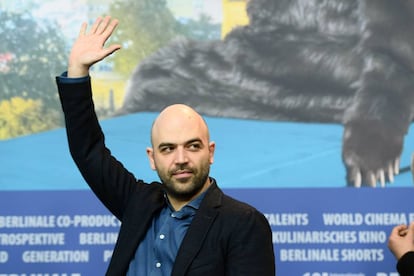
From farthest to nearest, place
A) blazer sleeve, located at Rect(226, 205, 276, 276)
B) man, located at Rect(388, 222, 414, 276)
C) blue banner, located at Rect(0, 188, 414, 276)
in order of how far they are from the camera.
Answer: blue banner, located at Rect(0, 188, 414, 276), man, located at Rect(388, 222, 414, 276), blazer sleeve, located at Rect(226, 205, 276, 276)

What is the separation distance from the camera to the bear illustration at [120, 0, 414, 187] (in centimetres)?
262

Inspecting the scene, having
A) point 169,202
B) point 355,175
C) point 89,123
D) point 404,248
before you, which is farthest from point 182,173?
point 355,175

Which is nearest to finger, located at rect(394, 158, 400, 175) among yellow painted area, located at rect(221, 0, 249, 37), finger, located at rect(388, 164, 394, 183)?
finger, located at rect(388, 164, 394, 183)

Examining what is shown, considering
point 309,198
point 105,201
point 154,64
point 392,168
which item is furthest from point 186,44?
point 105,201

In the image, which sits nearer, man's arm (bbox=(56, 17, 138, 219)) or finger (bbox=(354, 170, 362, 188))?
man's arm (bbox=(56, 17, 138, 219))

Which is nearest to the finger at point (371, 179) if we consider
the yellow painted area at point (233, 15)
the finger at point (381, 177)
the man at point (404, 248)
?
the finger at point (381, 177)

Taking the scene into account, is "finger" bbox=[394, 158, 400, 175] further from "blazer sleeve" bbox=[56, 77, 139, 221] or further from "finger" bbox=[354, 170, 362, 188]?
"blazer sleeve" bbox=[56, 77, 139, 221]

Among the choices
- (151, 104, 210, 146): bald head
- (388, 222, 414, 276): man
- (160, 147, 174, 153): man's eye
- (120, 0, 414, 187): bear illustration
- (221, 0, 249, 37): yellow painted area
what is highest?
(221, 0, 249, 37): yellow painted area

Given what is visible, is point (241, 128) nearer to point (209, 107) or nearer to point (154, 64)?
point (209, 107)

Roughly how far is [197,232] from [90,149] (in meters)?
0.37

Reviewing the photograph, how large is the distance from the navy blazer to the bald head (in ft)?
0.47

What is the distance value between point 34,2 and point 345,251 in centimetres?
154

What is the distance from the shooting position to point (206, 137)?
1.48 meters

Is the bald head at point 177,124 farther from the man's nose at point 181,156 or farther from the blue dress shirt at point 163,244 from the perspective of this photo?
the blue dress shirt at point 163,244
